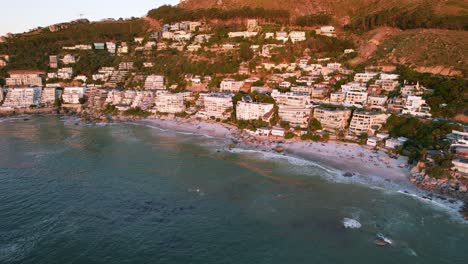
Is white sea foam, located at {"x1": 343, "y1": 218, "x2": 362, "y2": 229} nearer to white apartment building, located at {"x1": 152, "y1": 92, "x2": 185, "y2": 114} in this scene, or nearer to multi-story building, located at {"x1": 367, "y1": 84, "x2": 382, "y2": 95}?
multi-story building, located at {"x1": 367, "y1": 84, "x2": 382, "y2": 95}

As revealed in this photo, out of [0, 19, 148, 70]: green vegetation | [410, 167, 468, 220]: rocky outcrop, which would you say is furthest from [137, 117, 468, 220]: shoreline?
[0, 19, 148, 70]: green vegetation

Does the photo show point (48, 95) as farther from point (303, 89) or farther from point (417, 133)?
point (417, 133)

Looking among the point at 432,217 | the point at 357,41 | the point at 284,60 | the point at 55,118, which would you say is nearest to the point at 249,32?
the point at 284,60

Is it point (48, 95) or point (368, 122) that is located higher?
point (48, 95)

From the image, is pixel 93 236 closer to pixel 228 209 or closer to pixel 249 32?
pixel 228 209

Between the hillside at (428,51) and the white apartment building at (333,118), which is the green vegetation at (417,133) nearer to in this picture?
the white apartment building at (333,118)

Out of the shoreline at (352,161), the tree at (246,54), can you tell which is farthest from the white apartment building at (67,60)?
the shoreline at (352,161)

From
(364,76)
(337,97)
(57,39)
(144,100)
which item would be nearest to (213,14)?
(144,100)
